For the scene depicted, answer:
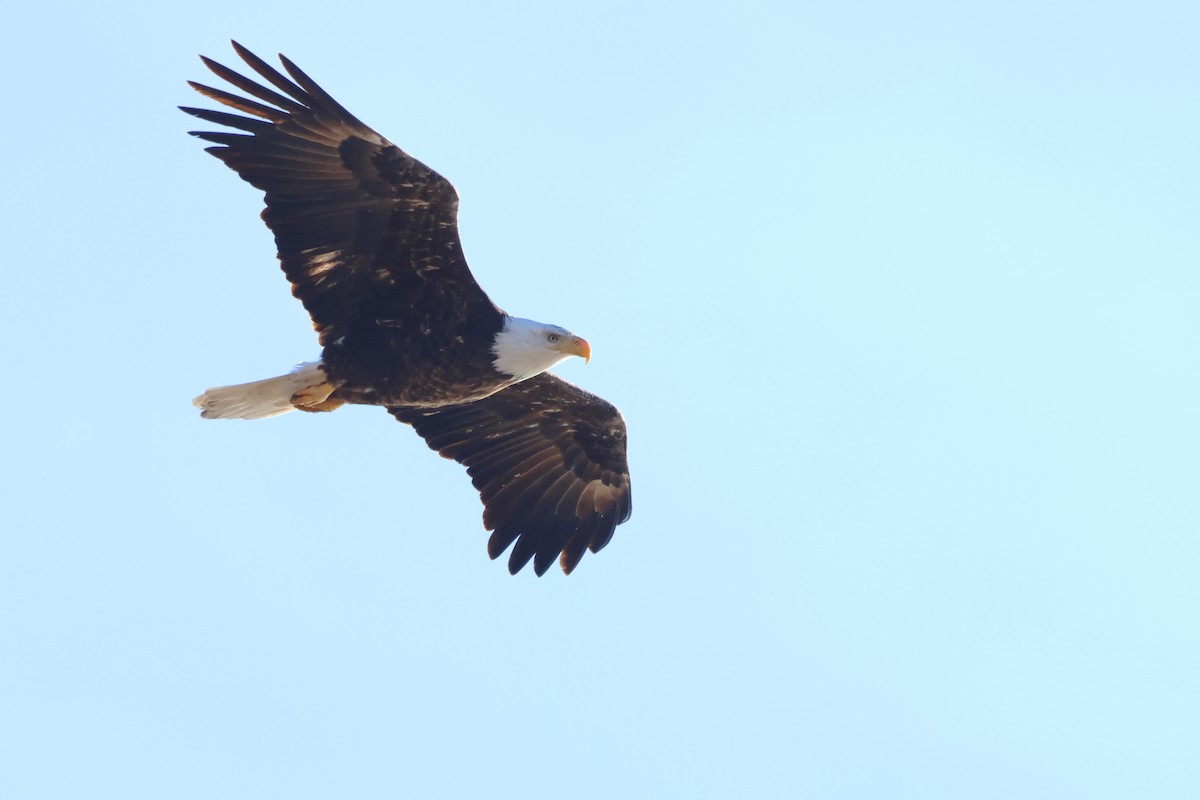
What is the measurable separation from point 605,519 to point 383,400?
248cm

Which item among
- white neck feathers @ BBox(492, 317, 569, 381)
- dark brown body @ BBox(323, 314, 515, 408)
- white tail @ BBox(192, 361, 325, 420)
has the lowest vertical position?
white tail @ BBox(192, 361, 325, 420)

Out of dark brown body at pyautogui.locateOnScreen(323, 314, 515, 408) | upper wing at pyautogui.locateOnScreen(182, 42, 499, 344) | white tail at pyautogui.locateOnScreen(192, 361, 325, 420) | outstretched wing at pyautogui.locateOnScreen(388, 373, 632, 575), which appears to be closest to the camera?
upper wing at pyautogui.locateOnScreen(182, 42, 499, 344)

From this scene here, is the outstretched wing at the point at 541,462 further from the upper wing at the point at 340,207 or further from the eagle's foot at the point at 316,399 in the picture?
the upper wing at the point at 340,207

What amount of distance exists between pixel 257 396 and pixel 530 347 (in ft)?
7.08

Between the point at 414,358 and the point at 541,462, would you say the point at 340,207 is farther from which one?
the point at 541,462

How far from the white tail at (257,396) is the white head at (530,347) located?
140 centimetres

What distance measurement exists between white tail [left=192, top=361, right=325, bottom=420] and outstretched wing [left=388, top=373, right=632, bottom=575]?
138 cm

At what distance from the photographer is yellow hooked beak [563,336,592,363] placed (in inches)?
548

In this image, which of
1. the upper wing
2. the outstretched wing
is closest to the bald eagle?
the upper wing

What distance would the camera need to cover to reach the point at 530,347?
45.2 feet

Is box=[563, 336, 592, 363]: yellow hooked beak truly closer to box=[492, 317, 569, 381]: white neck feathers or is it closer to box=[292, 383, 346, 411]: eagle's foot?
box=[492, 317, 569, 381]: white neck feathers

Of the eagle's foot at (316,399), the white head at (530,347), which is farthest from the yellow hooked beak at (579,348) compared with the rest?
the eagle's foot at (316,399)

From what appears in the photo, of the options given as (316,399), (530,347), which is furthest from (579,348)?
(316,399)

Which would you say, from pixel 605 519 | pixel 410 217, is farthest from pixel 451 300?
pixel 605 519
